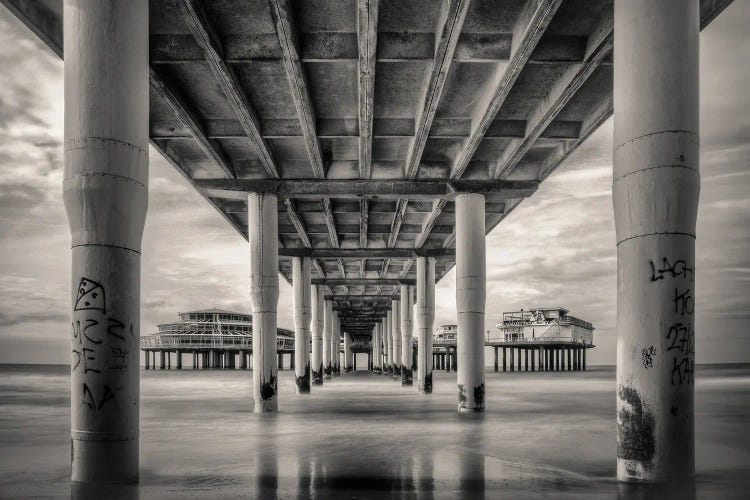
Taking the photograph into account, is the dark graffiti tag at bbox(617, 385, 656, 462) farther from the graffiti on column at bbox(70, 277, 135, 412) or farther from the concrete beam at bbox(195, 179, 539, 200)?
the concrete beam at bbox(195, 179, 539, 200)

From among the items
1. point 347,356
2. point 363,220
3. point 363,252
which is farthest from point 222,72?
point 347,356

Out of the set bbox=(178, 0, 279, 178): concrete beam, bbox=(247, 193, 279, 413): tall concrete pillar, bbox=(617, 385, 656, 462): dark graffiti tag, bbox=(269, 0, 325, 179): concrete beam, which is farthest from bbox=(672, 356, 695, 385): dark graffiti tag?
bbox=(247, 193, 279, 413): tall concrete pillar

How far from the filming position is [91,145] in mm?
9586

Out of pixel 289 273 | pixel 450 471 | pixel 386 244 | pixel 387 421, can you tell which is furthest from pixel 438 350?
pixel 450 471

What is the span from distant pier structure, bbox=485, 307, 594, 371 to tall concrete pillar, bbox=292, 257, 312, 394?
Result: 298 ft

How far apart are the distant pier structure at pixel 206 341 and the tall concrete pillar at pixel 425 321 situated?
339 ft

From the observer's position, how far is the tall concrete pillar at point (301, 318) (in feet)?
122

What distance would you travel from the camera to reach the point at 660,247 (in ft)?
31.5

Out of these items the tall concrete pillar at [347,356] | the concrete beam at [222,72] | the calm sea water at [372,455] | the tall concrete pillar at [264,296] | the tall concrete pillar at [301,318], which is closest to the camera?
the calm sea water at [372,455]

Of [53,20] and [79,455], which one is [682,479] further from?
[53,20]

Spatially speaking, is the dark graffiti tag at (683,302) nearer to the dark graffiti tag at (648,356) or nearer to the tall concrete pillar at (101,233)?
the dark graffiti tag at (648,356)

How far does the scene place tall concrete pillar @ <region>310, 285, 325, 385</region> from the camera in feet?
160

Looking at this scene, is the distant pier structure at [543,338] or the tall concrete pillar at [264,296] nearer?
the tall concrete pillar at [264,296]

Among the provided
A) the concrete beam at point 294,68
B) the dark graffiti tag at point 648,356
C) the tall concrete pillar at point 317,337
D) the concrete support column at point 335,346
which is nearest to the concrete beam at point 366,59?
the concrete beam at point 294,68
